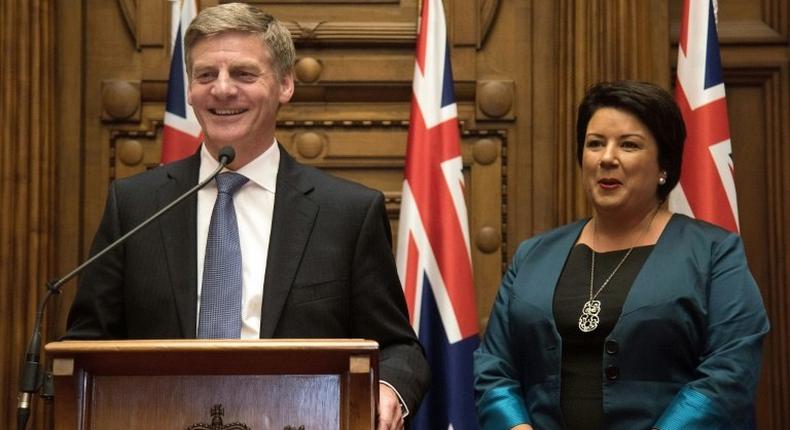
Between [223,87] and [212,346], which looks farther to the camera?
[223,87]

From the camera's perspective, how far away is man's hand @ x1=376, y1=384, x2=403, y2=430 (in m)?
2.10

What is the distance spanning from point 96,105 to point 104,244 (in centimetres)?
179

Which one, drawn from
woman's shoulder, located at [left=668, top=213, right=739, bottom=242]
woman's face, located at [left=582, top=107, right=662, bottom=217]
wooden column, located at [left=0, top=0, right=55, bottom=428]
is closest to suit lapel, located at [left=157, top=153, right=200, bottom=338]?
woman's face, located at [left=582, top=107, right=662, bottom=217]

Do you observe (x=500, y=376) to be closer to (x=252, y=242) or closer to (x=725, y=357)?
(x=725, y=357)

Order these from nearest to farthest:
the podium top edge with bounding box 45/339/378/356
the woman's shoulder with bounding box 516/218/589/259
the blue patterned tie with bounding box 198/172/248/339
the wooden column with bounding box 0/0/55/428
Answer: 1. the podium top edge with bounding box 45/339/378/356
2. the blue patterned tie with bounding box 198/172/248/339
3. the woman's shoulder with bounding box 516/218/589/259
4. the wooden column with bounding box 0/0/55/428

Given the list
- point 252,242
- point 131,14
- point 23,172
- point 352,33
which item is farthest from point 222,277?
point 131,14

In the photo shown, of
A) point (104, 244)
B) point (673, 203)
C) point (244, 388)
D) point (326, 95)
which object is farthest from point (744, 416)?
point (326, 95)

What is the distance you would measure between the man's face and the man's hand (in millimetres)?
632

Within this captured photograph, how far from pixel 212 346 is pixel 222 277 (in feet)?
1.84

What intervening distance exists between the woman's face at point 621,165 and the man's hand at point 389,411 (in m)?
0.88

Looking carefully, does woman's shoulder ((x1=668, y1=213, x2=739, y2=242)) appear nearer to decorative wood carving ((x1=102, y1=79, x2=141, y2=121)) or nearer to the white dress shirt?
the white dress shirt

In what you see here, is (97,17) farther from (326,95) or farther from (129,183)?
(129,183)

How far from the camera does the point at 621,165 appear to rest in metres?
2.84

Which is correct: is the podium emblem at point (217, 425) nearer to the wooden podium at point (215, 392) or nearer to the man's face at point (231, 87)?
the wooden podium at point (215, 392)
